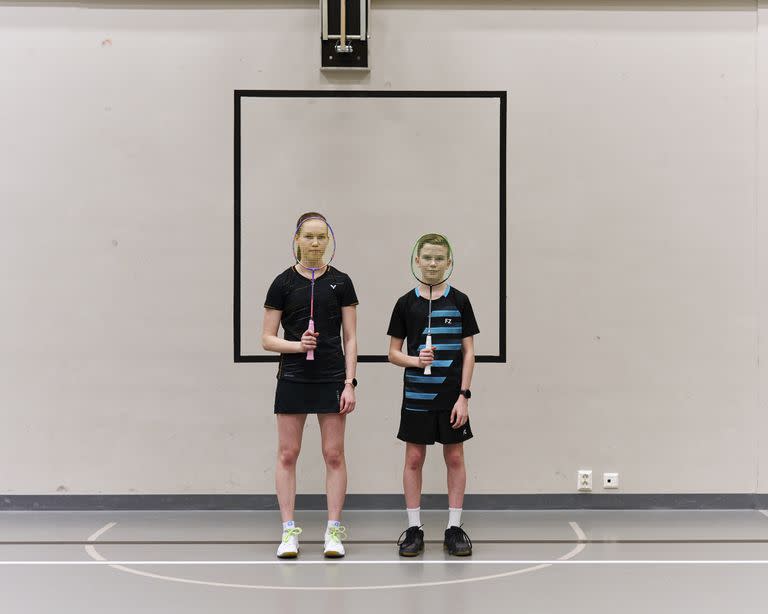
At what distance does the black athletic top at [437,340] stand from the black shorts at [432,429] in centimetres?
3

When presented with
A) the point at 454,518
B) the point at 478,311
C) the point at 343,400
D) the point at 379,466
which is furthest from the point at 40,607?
the point at 478,311

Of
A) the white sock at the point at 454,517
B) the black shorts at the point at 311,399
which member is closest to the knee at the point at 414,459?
the white sock at the point at 454,517

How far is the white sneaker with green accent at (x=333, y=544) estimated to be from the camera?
4.23 meters

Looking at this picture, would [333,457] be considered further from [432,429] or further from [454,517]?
[454,517]

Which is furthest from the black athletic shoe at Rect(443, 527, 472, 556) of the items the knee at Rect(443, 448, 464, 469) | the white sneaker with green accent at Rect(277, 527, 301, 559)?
the white sneaker with green accent at Rect(277, 527, 301, 559)

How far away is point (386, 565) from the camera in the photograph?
4.12 m

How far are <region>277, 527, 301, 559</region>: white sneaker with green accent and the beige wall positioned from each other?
3.39ft

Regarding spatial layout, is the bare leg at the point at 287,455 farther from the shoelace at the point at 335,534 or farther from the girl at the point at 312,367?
the shoelace at the point at 335,534

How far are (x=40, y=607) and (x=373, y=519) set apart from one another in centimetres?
201

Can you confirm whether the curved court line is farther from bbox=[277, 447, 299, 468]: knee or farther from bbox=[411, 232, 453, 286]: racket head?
bbox=[411, 232, 453, 286]: racket head

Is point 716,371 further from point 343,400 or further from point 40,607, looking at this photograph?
point 40,607

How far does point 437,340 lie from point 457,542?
0.97m

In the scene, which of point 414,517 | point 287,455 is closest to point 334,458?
point 287,455

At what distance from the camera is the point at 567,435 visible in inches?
209
